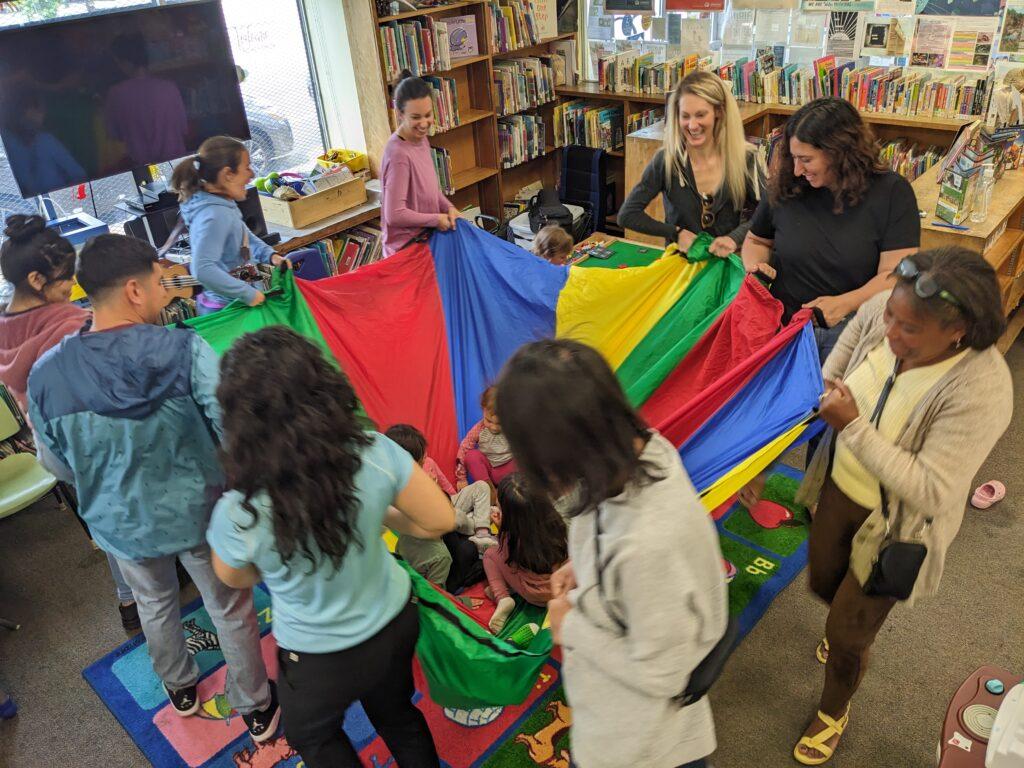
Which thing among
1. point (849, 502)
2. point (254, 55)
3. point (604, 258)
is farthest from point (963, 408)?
point (254, 55)

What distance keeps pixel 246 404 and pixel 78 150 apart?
276 centimetres

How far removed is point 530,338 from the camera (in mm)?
2916

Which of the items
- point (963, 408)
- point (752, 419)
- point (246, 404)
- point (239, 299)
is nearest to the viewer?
point (246, 404)

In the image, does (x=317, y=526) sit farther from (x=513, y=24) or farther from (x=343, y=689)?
(x=513, y=24)

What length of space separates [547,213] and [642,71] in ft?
4.18

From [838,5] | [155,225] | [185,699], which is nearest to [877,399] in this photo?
[185,699]

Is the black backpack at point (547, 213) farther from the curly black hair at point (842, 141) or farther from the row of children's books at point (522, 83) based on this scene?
the curly black hair at point (842, 141)

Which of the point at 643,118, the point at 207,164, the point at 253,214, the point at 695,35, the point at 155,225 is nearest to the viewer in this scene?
the point at 207,164

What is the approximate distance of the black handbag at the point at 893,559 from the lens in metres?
1.57

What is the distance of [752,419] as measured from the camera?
6.65ft

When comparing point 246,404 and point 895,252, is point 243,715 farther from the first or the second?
point 895,252

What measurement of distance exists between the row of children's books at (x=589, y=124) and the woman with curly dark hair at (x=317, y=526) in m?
4.51

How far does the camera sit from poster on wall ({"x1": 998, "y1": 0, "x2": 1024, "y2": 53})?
13.0 ft

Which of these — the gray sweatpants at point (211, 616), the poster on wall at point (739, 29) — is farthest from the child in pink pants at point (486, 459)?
the poster on wall at point (739, 29)
